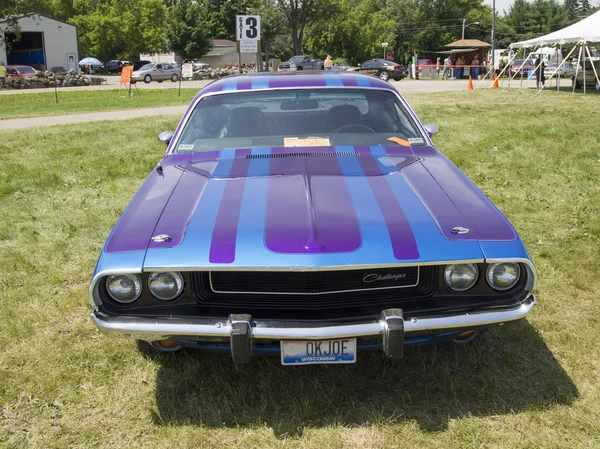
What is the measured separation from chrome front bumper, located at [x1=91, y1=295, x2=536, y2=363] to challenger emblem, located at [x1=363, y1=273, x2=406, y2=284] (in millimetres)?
172

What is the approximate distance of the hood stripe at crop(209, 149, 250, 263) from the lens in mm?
2410

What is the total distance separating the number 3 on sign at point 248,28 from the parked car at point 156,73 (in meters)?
21.4

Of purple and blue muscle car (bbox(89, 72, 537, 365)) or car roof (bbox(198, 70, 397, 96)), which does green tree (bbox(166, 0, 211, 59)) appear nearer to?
car roof (bbox(198, 70, 397, 96))

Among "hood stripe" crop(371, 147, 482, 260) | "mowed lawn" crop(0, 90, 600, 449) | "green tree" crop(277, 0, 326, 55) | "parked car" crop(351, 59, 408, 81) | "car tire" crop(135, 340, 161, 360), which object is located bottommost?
"mowed lawn" crop(0, 90, 600, 449)

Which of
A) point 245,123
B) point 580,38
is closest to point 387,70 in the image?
point 580,38

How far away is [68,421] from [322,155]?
80.6 inches

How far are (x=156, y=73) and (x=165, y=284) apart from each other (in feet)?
119

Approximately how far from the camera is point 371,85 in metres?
4.21

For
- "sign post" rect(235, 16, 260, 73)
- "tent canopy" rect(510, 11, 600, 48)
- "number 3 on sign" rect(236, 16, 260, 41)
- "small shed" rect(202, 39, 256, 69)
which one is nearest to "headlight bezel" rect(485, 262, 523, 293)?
"sign post" rect(235, 16, 260, 73)

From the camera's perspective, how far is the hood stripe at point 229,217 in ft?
7.91

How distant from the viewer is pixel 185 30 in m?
55.3

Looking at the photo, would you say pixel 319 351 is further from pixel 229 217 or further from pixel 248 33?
pixel 248 33

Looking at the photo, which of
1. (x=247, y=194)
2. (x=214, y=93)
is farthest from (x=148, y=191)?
(x=214, y=93)

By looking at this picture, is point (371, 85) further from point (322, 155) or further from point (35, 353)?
point (35, 353)
